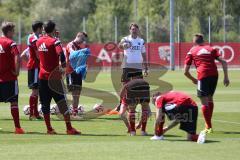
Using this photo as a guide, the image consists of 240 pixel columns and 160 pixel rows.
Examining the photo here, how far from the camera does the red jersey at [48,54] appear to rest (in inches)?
590

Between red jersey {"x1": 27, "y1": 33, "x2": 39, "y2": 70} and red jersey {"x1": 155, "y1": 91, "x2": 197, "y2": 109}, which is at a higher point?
red jersey {"x1": 27, "y1": 33, "x2": 39, "y2": 70}

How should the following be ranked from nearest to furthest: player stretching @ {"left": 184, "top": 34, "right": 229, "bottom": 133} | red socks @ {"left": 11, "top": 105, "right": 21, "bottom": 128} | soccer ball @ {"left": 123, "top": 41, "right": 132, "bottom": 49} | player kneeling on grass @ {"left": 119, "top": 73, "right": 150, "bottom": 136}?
red socks @ {"left": 11, "top": 105, "right": 21, "bottom": 128}, player kneeling on grass @ {"left": 119, "top": 73, "right": 150, "bottom": 136}, player stretching @ {"left": 184, "top": 34, "right": 229, "bottom": 133}, soccer ball @ {"left": 123, "top": 41, "right": 132, "bottom": 49}

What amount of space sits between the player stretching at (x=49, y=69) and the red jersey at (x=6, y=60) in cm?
59

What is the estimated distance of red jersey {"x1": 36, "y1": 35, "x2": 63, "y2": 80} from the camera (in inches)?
590

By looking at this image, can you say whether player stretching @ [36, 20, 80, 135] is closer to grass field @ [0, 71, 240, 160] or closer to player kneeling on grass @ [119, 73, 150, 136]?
grass field @ [0, 71, 240, 160]

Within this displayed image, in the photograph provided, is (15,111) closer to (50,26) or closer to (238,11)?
(50,26)

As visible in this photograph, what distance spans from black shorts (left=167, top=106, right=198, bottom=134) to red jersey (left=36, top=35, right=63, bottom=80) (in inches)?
108

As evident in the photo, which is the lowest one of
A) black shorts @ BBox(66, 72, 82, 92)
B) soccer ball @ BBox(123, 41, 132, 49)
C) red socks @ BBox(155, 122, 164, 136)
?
red socks @ BBox(155, 122, 164, 136)

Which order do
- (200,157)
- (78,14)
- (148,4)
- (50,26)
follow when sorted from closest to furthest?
1. (200,157)
2. (50,26)
3. (148,4)
4. (78,14)

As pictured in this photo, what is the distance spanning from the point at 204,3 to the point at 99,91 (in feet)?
153

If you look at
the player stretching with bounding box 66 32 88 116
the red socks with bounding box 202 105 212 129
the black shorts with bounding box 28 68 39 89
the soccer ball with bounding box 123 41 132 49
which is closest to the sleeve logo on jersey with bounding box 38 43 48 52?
the soccer ball with bounding box 123 41 132 49

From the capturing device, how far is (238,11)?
75312 millimetres

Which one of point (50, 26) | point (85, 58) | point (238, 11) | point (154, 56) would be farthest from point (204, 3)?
point (50, 26)

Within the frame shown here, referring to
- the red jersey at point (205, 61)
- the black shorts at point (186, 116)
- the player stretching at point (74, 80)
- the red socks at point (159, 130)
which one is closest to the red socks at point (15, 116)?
the red socks at point (159, 130)
